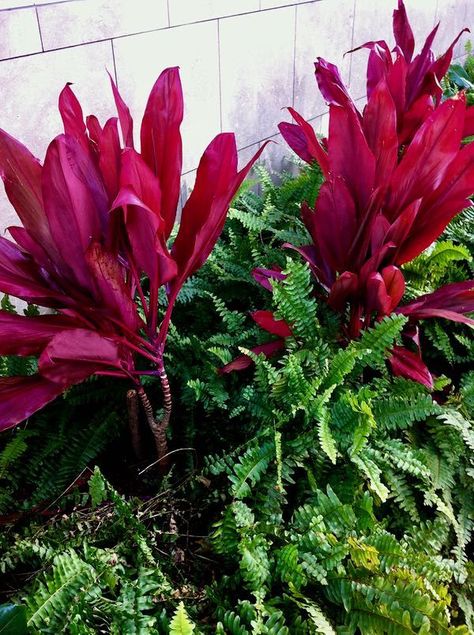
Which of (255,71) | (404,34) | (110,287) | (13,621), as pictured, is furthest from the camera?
(255,71)

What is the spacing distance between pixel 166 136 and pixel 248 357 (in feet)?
1.84

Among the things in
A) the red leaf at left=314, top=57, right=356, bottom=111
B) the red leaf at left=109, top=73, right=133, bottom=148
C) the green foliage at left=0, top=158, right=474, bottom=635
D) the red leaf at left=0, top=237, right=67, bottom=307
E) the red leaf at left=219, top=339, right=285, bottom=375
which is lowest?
the green foliage at left=0, top=158, right=474, bottom=635

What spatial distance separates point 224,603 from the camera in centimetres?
112

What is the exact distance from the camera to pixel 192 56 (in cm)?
219

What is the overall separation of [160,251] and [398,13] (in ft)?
5.31

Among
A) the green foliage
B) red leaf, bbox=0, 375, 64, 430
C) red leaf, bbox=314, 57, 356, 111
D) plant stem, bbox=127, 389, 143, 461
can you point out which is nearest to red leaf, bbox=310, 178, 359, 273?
the green foliage

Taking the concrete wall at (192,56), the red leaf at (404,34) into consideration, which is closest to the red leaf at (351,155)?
the concrete wall at (192,56)

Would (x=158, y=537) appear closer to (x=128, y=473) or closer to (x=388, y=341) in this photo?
(x=128, y=473)

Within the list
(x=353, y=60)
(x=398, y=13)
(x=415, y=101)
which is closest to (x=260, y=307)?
(x=415, y=101)

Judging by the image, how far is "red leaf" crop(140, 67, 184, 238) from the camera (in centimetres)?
112

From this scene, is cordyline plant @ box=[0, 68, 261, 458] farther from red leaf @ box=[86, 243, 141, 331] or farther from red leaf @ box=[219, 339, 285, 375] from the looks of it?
red leaf @ box=[219, 339, 285, 375]

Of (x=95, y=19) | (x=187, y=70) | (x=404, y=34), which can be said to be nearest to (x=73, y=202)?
(x=95, y=19)

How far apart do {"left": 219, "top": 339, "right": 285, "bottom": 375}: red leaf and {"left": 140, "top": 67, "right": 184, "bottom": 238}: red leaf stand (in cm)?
39

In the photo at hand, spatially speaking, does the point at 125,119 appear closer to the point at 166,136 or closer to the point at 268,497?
the point at 166,136
